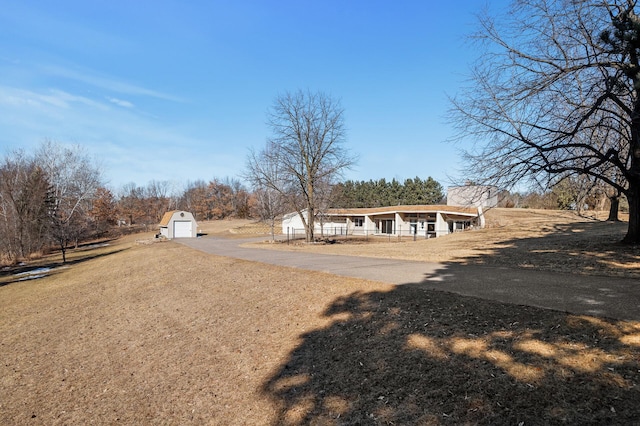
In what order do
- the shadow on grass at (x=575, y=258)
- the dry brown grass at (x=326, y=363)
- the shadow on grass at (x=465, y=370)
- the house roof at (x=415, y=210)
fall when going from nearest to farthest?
the shadow on grass at (x=465, y=370) < the dry brown grass at (x=326, y=363) < the shadow on grass at (x=575, y=258) < the house roof at (x=415, y=210)

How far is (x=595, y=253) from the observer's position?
10508 millimetres

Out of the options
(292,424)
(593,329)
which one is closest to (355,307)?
(292,424)

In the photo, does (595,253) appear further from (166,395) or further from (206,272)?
(206,272)

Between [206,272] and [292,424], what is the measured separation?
9946mm

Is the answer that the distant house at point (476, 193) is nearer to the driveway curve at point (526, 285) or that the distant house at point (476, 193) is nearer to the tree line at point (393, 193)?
the driveway curve at point (526, 285)

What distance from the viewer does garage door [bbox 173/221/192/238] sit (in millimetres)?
40031

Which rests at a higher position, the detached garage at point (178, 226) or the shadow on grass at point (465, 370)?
the detached garage at point (178, 226)

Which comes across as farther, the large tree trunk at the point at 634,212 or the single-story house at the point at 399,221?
the single-story house at the point at 399,221

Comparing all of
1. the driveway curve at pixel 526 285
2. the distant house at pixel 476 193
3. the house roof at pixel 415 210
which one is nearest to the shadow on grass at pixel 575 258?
the driveway curve at pixel 526 285

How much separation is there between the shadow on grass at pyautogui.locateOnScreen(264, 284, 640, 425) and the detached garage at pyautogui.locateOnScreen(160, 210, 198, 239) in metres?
37.4

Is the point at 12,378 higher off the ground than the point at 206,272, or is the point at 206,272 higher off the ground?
the point at 206,272

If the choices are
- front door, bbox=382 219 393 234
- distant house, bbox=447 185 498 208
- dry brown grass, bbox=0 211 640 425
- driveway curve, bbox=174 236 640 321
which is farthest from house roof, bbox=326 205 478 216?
dry brown grass, bbox=0 211 640 425

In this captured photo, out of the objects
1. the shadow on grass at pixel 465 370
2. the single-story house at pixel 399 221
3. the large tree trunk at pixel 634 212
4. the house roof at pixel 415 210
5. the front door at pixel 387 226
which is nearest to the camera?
the shadow on grass at pixel 465 370

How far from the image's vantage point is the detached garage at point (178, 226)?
39.7 meters
